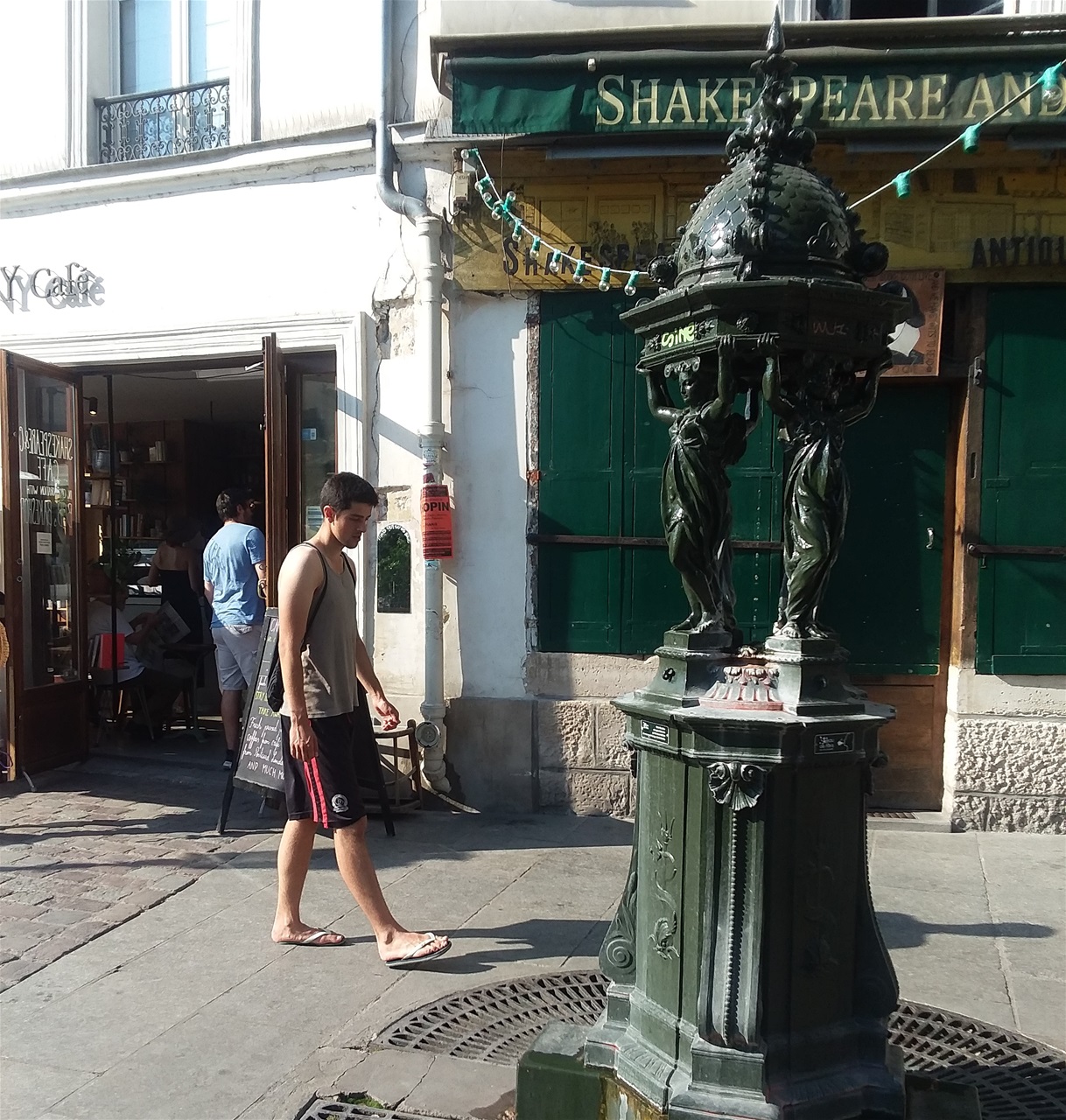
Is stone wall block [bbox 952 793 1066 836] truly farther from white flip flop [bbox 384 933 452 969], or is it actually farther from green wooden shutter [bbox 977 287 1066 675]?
white flip flop [bbox 384 933 452 969]

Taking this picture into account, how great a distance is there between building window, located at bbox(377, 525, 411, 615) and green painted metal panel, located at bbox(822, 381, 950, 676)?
2.57 m

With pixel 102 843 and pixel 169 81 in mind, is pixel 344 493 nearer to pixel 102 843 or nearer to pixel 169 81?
pixel 102 843

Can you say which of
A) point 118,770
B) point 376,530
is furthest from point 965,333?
point 118,770

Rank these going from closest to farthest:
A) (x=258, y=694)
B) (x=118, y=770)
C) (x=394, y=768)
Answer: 1. (x=258, y=694)
2. (x=394, y=768)
3. (x=118, y=770)

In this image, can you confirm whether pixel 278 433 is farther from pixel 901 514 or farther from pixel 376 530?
pixel 901 514

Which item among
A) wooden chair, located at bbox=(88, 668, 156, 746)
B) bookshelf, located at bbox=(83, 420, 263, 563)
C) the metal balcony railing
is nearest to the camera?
the metal balcony railing

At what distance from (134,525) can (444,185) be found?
6081mm

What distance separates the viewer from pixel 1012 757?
20.0 ft

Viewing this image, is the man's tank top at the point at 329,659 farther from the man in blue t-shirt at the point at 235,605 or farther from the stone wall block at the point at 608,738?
the man in blue t-shirt at the point at 235,605

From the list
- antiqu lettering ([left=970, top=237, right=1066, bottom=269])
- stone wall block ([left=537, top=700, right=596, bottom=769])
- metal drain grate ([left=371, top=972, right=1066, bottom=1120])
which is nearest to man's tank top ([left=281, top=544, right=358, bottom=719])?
metal drain grate ([left=371, top=972, right=1066, bottom=1120])

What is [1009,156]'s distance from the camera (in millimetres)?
6008

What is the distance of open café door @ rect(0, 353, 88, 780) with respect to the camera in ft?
22.9

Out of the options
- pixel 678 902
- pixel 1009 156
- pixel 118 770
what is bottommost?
pixel 118 770

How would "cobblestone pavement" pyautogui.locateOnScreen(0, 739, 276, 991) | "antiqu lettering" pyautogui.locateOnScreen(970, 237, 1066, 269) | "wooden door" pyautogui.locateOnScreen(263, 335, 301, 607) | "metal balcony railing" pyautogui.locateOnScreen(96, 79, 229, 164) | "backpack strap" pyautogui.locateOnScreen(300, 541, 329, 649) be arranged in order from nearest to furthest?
"backpack strap" pyautogui.locateOnScreen(300, 541, 329, 649), "cobblestone pavement" pyautogui.locateOnScreen(0, 739, 276, 991), "antiqu lettering" pyautogui.locateOnScreen(970, 237, 1066, 269), "wooden door" pyautogui.locateOnScreen(263, 335, 301, 607), "metal balcony railing" pyautogui.locateOnScreen(96, 79, 229, 164)
